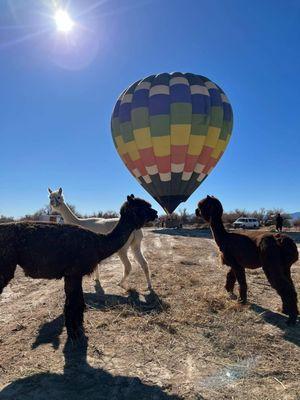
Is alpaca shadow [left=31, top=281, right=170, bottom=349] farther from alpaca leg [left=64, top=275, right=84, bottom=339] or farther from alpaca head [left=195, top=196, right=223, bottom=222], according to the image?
alpaca head [left=195, top=196, right=223, bottom=222]

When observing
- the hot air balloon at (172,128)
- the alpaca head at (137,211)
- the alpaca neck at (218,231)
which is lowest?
the alpaca neck at (218,231)

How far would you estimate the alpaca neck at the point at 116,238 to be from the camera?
6914 millimetres

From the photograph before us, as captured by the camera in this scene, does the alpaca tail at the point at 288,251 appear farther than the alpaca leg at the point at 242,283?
No

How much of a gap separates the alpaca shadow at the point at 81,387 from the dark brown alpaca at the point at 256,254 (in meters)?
3.57

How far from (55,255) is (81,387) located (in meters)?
2.15

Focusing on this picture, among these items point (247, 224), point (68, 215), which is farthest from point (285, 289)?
point (247, 224)

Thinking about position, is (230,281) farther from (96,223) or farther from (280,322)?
(96,223)

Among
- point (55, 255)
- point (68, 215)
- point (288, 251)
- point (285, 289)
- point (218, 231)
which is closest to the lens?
point (55, 255)

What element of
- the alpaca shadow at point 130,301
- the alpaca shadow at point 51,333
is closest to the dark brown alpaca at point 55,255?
the alpaca shadow at point 51,333

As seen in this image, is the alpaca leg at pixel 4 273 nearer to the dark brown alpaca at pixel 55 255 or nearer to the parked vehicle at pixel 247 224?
the dark brown alpaca at pixel 55 255

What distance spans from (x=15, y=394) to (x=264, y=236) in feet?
18.2

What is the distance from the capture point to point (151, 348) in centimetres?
595

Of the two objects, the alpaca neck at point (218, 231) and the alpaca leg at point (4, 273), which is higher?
the alpaca neck at point (218, 231)

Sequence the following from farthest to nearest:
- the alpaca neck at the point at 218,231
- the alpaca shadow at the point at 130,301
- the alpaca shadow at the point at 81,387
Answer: the alpaca neck at the point at 218,231
the alpaca shadow at the point at 130,301
the alpaca shadow at the point at 81,387
